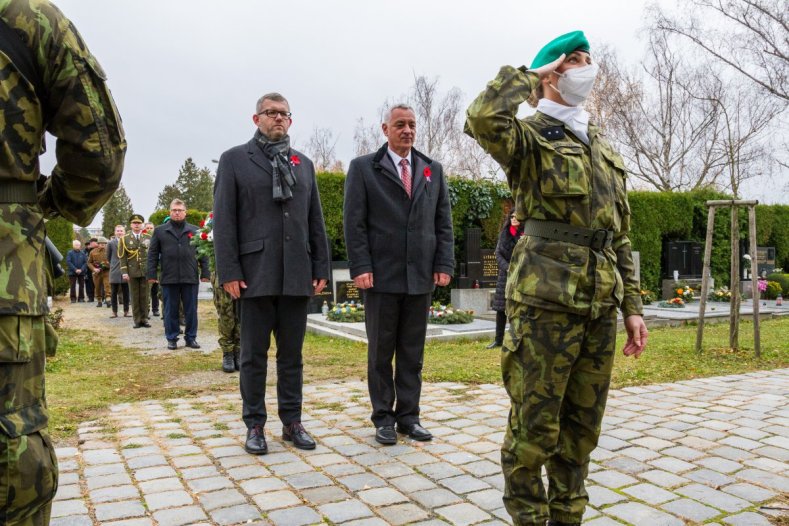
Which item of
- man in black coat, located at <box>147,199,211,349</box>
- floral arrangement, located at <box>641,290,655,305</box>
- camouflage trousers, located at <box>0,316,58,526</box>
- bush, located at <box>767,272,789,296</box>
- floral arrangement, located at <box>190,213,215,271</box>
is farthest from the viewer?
bush, located at <box>767,272,789,296</box>

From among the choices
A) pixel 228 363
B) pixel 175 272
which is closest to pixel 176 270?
pixel 175 272

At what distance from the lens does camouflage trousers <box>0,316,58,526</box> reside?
168 cm

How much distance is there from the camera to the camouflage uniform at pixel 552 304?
2.56 meters

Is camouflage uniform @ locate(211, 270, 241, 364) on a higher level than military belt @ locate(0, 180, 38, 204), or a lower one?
lower

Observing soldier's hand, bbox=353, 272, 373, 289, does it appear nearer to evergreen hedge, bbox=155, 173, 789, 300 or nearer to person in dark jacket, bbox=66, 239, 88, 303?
evergreen hedge, bbox=155, 173, 789, 300

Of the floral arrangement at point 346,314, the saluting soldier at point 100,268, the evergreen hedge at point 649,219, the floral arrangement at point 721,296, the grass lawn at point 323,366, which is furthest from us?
the saluting soldier at point 100,268

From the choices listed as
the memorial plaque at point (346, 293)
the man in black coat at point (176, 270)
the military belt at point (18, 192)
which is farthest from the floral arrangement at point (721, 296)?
the military belt at point (18, 192)

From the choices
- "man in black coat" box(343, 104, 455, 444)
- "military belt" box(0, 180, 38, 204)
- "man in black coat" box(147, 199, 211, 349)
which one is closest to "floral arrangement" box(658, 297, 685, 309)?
A: "man in black coat" box(147, 199, 211, 349)

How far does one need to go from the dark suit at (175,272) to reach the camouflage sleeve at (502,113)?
738 cm

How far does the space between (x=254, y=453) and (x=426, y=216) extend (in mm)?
1917

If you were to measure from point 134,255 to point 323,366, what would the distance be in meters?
6.71

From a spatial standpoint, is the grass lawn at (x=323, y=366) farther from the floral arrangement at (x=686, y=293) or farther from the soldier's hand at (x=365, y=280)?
the floral arrangement at (x=686, y=293)

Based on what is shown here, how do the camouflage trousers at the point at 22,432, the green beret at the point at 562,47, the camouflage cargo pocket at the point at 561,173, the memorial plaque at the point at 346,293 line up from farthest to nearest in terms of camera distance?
the memorial plaque at the point at 346,293, the green beret at the point at 562,47, the camouflage cargo pocket at the point at 561,173, the camouflage trousers at the point at 22,432

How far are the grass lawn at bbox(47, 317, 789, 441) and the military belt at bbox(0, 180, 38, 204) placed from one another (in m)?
3.13
